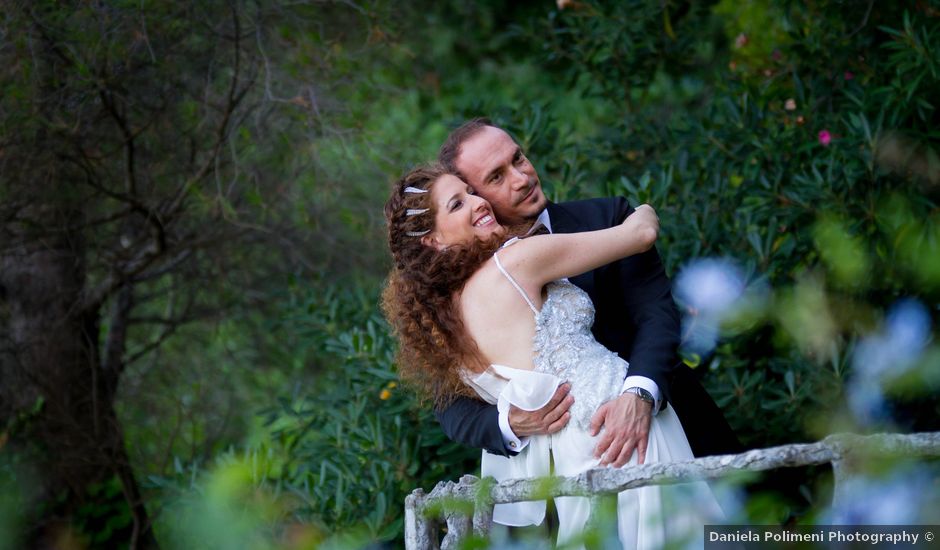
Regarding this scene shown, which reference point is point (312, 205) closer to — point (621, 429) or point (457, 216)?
point (457, 216)

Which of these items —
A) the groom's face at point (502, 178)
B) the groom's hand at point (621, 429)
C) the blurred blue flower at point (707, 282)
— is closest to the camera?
the groom's hand at point (621, 429)

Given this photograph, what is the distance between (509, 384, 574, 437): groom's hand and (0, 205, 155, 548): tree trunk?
3389 millimetres

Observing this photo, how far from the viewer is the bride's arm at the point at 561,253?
9.64ft

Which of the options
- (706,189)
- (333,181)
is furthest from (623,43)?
(333,181)

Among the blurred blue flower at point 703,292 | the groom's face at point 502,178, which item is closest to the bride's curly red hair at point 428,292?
the groom's face at point 502,178

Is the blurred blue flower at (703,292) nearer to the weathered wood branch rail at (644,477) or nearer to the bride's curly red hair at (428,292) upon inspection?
the bride's curly red hair at (428,292)

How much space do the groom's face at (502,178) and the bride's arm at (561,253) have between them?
11.7 inches

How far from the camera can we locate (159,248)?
5828mm

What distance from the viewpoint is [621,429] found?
2.87 meters

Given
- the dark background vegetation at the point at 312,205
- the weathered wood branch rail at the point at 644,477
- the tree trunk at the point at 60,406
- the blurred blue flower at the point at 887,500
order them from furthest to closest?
the tree trunk at the point at 60,406 < the dark background vegetation at the point at 312,205 < the weathered wood branch rail at the point at 644,477 < the blurred blue flower at the point at 887,500

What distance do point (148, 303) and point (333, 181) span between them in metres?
1.52

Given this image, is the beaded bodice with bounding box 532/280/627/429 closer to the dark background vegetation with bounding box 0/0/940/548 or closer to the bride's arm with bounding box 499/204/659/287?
the bride's arm with bounding box 499/204/659/287

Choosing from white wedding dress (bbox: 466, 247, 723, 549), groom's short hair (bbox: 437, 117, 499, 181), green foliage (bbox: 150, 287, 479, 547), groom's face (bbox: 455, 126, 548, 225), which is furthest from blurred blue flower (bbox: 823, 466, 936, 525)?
green foliage (bbox: 150, 287, 479, 547)

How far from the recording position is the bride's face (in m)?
3.05
